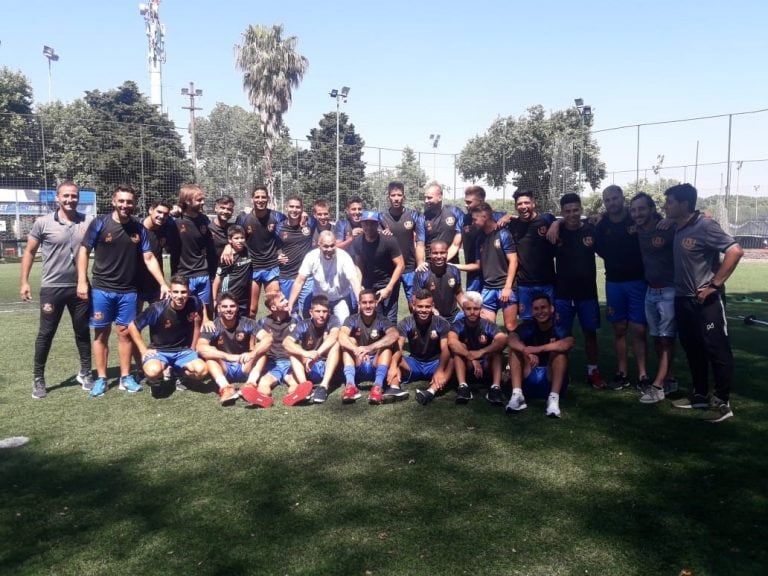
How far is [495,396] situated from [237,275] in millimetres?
3298

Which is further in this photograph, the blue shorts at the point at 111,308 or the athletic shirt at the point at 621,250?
the blue shorts at the point at 111,308

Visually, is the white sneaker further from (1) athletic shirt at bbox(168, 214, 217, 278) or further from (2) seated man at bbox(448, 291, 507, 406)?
(1) athletic shirt at bbox(168, 214, 217, 278)

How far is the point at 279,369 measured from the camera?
6129mm

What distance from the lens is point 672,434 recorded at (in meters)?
4.63

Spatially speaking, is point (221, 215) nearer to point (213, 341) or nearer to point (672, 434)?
point (213, 341)

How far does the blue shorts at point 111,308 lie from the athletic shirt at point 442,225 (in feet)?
10.6

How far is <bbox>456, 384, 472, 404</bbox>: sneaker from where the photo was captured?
5512 mm

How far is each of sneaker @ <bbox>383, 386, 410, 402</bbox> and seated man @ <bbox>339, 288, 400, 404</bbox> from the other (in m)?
0.11

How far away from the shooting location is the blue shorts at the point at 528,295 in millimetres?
6203

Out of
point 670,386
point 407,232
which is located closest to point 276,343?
point 407,232

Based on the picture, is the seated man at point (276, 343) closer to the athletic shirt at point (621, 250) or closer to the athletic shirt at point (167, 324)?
the athletic shirt at point (167, 324)

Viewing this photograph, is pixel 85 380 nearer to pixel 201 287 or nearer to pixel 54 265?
pixel 54 265

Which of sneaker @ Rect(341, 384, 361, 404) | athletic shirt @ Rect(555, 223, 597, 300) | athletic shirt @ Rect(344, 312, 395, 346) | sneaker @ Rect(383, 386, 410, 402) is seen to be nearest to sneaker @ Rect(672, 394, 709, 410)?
athletic shirt @ Rect(555, 223, 597, 300)

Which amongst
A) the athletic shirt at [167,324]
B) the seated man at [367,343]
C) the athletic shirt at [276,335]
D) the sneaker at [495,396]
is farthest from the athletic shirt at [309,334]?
the sneaker at [495,396]
